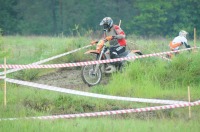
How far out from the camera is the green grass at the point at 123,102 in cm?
1221

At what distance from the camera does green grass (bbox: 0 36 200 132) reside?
1221 centimetres

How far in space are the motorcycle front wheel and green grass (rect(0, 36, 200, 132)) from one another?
0.38 m

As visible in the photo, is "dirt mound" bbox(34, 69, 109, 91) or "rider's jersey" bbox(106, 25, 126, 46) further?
"rider's jersey" bbox(106, 25, 126, 46)

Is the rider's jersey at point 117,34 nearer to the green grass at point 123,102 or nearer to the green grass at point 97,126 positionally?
the green grass at point 123,102

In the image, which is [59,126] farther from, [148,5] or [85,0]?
[85,0]

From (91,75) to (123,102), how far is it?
2.75 meters

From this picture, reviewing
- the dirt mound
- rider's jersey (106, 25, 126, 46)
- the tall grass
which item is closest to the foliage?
the dirt mound

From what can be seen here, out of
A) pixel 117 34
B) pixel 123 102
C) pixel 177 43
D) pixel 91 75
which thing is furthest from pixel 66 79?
pixel 177 43

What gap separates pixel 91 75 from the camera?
18.2m

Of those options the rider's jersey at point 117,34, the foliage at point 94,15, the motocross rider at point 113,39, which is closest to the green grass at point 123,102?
the motocross rider at point 113,39

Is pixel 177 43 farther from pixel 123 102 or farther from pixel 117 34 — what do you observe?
pixel 123 102

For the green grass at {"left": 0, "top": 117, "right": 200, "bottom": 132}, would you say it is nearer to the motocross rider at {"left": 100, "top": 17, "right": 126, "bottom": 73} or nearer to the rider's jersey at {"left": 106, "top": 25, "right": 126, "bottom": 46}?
the motocross rider at {"left": 100, "top": 17, "right": 126, "bottom": 73}

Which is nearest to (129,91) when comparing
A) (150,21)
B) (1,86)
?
(1,86)

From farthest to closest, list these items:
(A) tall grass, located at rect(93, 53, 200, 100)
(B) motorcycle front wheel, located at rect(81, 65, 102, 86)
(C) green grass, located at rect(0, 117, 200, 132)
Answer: (B) motorcycle front wheel, located at rect(81, 65, 102, 86) < (A) tall grass, located at rect(93, 53, 200, 100) < (C) green grass, located at rect(0, 117, 200, 132)
